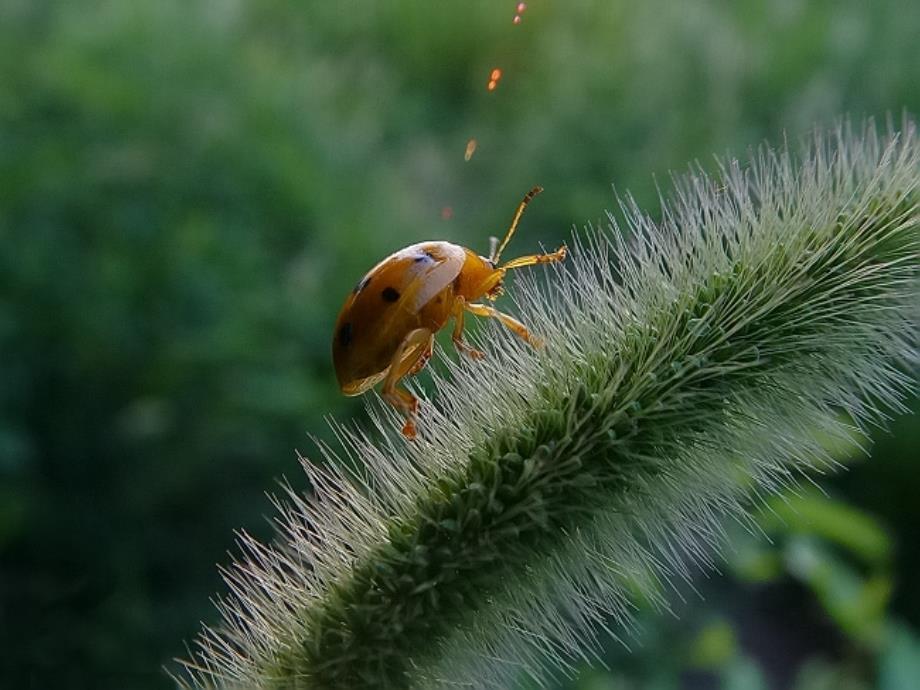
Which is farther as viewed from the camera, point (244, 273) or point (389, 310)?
point (244, 273)

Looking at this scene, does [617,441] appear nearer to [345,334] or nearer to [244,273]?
[345,334]

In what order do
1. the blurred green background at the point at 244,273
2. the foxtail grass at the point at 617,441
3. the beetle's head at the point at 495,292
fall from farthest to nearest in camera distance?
1. the blurred green background at the point at 244,273
2. the beetle's head at the point at 495,292
3. the foxtail grass at the point at 617,441

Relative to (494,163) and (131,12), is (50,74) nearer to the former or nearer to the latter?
(131,12)

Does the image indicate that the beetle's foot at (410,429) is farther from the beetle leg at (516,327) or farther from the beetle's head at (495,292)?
the beetle's head at (495,292)

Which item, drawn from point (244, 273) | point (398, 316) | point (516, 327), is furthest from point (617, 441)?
point (244, 273)

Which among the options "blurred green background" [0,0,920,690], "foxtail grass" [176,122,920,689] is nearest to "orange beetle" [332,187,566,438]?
"foxtail grass" [176,122,920,689]

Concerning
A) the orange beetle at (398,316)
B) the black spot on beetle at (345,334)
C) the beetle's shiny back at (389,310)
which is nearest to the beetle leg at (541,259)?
the orange beetle at (398,316)

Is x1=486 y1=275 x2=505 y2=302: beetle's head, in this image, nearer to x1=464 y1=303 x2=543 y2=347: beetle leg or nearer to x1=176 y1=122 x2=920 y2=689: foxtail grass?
x1=464 y1=303 x2=543 y2=347: beetle leg

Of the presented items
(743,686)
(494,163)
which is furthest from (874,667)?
(494,163)
